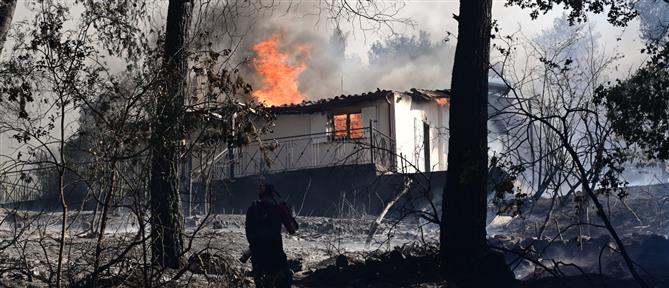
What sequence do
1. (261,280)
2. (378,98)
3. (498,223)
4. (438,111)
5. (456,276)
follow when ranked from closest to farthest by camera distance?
(261,280) → (456,276) → (498,223) → (378,98) → (438,111)

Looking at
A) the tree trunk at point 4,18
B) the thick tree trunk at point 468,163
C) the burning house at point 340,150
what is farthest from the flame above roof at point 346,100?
the tree trunk at point 4,18

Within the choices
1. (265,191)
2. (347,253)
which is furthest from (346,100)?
(265,191)

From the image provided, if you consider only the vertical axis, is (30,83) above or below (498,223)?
above

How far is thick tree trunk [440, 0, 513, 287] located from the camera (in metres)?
9.41

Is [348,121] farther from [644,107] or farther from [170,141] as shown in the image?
[170,141]

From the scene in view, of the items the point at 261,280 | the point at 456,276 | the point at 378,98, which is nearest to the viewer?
the point at 261,280

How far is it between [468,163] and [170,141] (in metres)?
3.95

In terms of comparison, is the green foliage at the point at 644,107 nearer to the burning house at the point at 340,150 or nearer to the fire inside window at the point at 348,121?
the burning house at the point at 340,150

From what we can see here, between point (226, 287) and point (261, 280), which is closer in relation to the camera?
point (226, 287)

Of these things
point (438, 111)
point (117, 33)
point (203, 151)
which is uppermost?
point (438, 111)

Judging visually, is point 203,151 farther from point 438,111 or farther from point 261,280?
point 438,111

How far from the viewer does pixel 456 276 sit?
31.0ft

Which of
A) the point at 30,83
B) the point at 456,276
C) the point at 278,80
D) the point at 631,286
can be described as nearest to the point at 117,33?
the point at 30,83

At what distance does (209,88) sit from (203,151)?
0.75 meters
